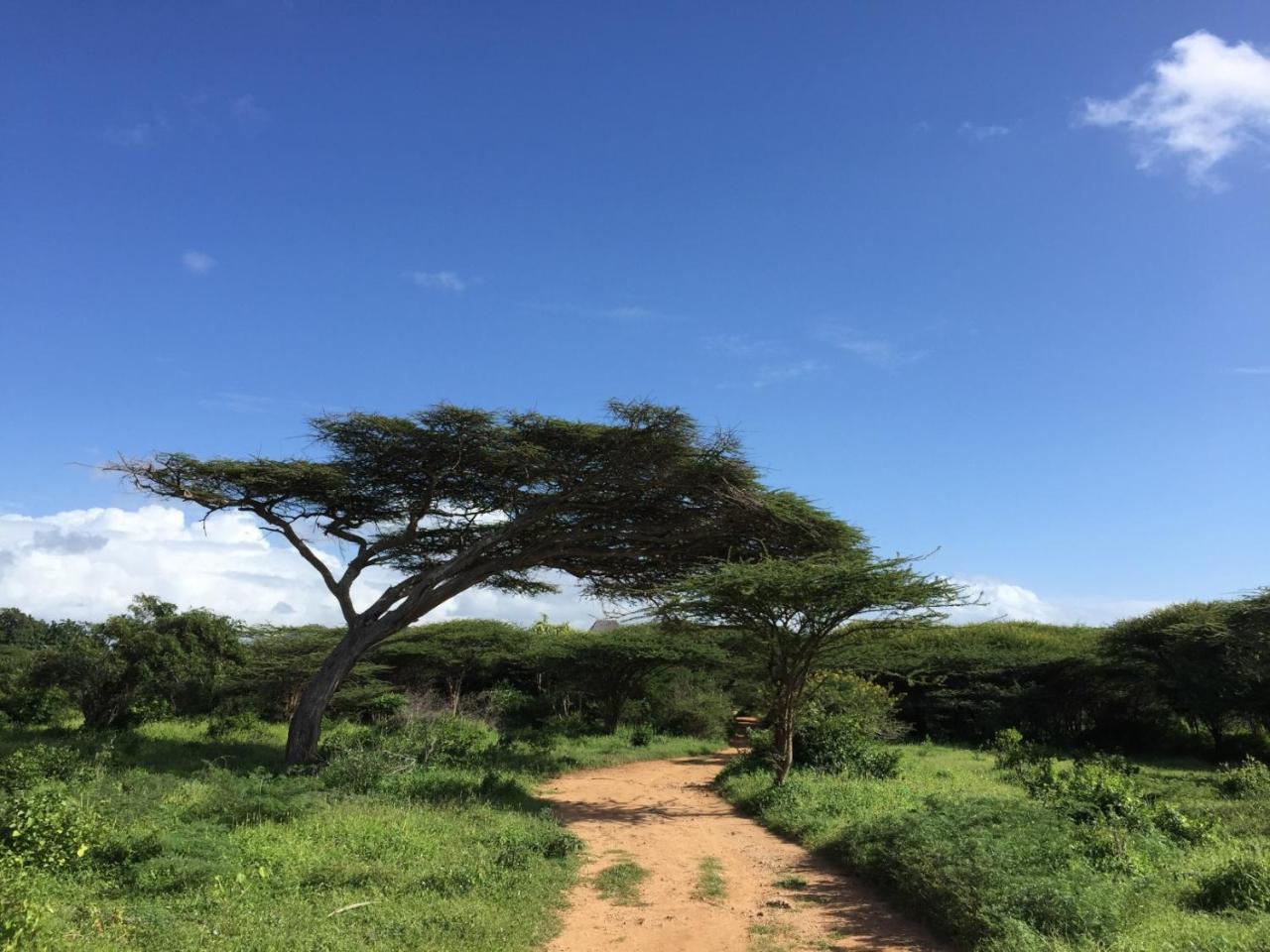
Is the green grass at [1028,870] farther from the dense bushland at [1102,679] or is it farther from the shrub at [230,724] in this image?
the shrub at [230,724]

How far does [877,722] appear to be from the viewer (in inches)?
758

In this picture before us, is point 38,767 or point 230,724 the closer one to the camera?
point 38,767

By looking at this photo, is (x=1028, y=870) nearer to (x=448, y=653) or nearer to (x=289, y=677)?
(x=289, y=677)

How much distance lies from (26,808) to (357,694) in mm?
16319

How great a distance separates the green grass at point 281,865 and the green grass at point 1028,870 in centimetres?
331

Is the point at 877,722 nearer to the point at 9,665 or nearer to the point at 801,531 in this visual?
the point at 801,531

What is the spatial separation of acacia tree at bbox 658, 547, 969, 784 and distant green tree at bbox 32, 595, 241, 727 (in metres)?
12.2

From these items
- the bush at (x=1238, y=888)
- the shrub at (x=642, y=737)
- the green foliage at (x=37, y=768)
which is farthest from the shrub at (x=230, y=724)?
the bush at (x=1238, y=888)

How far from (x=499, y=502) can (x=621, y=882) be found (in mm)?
8476

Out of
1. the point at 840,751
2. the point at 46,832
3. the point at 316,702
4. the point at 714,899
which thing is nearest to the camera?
the point at 46,832

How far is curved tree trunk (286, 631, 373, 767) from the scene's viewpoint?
14.6 metres

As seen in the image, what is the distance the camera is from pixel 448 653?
26719 mm

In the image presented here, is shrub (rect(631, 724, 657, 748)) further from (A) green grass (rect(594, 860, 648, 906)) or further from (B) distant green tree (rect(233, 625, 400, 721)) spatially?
(A) green grass (rect(594, 860, 648, 906))

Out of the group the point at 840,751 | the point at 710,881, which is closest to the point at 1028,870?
the point at 710,881
